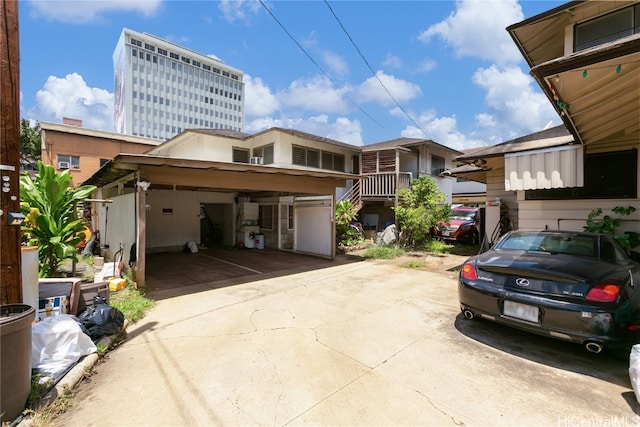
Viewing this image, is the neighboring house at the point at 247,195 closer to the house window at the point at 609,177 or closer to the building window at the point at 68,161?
the house window at the point at 609,177

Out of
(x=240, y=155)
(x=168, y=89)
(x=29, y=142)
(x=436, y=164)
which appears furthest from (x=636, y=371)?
(x=168, y=89)

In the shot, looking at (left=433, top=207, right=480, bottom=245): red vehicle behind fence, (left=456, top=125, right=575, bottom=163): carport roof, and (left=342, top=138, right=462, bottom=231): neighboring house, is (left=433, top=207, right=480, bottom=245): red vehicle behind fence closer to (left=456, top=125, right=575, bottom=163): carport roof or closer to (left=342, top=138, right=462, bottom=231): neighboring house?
(left=342, top=138, right=462, bottom=231): neighboring house

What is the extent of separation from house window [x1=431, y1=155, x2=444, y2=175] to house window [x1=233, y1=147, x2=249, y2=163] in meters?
9.43

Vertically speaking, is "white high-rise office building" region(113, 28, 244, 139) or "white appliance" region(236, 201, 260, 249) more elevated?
"white high-rise office building" region(113, 28, 244, 139)

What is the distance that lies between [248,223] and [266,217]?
80 centimetres

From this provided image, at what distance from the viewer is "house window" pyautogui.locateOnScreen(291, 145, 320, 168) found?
492 inches

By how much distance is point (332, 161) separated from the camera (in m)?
14.0

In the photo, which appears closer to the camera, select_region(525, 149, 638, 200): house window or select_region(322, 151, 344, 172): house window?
select_region(525, 149, 638, 200): house window

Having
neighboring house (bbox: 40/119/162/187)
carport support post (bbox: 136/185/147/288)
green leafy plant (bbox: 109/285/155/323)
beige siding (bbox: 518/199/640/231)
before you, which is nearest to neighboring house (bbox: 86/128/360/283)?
carport support post (bbox: 136/185/147/288)

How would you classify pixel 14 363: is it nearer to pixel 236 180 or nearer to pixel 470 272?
pixel 470 272

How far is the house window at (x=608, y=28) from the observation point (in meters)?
5.29

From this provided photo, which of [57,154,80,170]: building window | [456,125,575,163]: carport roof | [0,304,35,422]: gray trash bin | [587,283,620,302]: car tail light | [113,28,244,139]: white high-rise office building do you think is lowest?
[0,304,35,422]: gray trash bin

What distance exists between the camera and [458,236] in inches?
495

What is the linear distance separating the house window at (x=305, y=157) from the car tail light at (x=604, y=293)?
10.6 m
